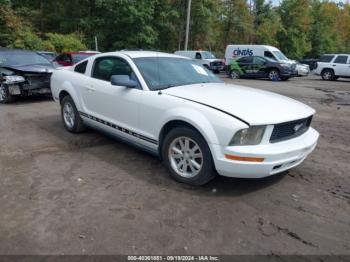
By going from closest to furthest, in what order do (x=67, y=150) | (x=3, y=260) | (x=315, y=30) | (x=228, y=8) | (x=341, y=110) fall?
(x=3, y=260)
(x=67, y=150)
(x=341, y=110)
(x=228, y=8)
(x=315, y=30)

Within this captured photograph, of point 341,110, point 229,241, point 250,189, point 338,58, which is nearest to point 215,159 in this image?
point 250,189

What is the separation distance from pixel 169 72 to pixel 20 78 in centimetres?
616

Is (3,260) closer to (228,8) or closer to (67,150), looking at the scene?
(67,150)

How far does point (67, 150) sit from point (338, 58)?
20.6m

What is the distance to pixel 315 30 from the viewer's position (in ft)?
161

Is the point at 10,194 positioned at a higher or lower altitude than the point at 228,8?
lower

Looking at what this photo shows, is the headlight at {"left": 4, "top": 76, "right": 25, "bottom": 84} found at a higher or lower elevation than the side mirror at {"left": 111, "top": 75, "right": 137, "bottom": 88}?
lower

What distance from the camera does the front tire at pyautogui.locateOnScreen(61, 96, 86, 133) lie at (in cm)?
614

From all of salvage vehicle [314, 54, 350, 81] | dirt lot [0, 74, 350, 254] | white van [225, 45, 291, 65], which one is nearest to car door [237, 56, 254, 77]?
white van [225, 45, 291, 65]

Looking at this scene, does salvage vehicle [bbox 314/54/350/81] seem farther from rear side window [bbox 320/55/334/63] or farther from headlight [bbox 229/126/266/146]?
headlight [bbox 229/126/266/146]

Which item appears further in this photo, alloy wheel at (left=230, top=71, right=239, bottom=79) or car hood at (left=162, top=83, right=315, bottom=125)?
alloy wheel at (left=230, top=71, right=239, bottom=79)

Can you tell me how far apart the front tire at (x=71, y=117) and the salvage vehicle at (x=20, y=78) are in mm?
3656

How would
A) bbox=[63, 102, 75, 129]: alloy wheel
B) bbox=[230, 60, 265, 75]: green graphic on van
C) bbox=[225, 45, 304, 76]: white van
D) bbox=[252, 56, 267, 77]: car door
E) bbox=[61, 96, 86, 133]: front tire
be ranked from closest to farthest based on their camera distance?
bbox=[61, 96, 86, 133]: front tire → bbox=[63, 102, 75, 129]: alloy wheel → bbox=[252, 56, 267, 77]: car door → bbox=[230, 60, 265, 75]: green graphic on van → bbox=[225, 45, 304, 76]: white van

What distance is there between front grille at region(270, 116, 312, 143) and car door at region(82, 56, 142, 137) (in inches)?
72.7
